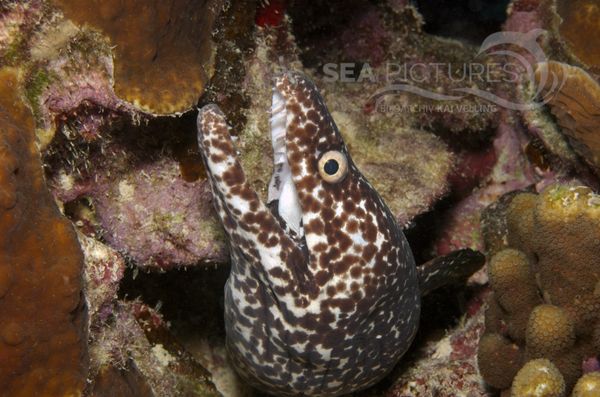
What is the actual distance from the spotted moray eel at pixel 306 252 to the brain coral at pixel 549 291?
28.8 inches

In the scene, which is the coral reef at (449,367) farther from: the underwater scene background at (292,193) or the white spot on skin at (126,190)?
the white spot on skin at (126,190)

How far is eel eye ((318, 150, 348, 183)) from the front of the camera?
316cm

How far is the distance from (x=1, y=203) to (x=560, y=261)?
3348 mm

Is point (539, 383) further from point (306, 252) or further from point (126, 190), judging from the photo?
point (126, 190)

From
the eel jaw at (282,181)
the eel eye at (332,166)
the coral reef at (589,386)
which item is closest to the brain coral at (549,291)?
the coral reef at (589,386)

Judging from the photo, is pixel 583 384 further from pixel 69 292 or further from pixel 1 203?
pixel 1 203

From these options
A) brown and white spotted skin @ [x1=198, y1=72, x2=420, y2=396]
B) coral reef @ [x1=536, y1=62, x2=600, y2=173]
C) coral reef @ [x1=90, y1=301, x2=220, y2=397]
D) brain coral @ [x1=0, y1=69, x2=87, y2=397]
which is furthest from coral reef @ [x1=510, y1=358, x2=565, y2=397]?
brain coral @ [x1=0, y1=69, x2=87, y2=397]

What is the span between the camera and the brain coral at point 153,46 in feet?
9.26

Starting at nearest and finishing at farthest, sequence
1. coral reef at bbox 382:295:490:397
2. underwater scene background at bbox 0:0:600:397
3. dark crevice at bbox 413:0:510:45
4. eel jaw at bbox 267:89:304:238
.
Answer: underwater scene background at bbox 0:0:600:397 → eel jaw at bbox 267:89:304:238 → coral reef at bbox 382:295:490:397 → dark crevice at bbox 413:0:510:45

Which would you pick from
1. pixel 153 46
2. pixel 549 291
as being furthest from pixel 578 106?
pixel 153 46

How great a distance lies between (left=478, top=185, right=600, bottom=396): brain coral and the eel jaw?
1.53 m

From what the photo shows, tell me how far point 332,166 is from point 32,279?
1.70 meters

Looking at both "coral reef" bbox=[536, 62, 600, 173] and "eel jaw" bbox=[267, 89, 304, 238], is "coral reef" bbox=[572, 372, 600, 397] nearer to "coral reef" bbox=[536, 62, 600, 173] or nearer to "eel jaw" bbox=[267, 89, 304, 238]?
"eel jaw" bbox=[267, 89, 304, 238]

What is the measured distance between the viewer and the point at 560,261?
360 centimetres
